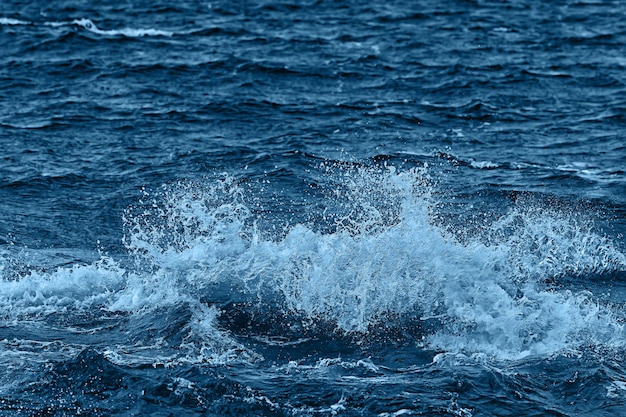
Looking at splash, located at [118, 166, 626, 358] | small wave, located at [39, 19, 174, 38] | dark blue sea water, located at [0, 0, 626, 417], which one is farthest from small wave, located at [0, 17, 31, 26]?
splash, located at [118, 166, 626, 358]

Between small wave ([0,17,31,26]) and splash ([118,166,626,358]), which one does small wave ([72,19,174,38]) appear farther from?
splash ([118,166,626,358])

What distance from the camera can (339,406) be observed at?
11.7m

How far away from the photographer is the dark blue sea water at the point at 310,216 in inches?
490

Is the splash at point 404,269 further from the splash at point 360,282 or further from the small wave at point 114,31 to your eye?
the small wave at point 114,31

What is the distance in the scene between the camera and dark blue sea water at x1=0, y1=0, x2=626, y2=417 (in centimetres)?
1245

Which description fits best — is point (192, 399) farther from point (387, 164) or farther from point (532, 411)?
point (387, 164)

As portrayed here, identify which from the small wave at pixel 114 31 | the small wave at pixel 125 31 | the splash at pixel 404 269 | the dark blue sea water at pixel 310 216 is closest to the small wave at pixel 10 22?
the dark blue sea water at pixel 310 216

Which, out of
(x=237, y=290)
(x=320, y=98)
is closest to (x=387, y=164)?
(x=320, y=98)

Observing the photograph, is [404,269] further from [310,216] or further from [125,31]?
[125,31]

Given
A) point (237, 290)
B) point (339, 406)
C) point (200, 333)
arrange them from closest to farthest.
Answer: point (339, 406) < point (200, 333) < point (237, 290)

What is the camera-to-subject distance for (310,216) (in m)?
18.2

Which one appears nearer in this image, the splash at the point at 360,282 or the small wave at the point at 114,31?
the splash at the point at 360,282

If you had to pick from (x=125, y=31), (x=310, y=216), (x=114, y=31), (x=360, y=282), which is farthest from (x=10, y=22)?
(x=360, y=282)

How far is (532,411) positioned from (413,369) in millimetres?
1744
